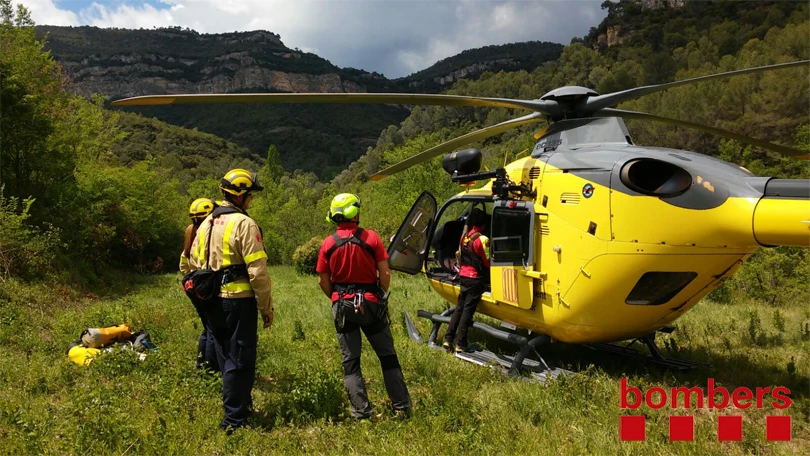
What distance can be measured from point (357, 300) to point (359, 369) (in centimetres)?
68

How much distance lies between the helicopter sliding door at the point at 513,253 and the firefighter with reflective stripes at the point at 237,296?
9.63 ft

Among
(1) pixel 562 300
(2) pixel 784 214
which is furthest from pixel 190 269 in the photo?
(2) pixel 784 214

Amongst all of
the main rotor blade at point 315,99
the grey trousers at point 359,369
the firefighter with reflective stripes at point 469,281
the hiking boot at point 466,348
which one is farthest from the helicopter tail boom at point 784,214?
the hiking boot at point 466,348

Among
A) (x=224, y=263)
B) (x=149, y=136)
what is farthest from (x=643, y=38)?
(x=224, y=263)

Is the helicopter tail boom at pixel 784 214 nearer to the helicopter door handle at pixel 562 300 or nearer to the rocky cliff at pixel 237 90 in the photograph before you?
the helicopter door handle at pixel 562 300

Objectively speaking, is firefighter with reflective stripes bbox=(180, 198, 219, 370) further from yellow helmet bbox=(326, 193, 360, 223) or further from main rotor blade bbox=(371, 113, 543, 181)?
main rotor blade bbox=(371, 113, 543, 181)

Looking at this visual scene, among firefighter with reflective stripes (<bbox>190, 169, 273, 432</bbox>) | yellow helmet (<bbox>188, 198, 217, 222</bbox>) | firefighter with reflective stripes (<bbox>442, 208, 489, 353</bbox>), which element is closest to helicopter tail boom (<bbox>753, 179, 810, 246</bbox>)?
firefighter with reflective stripes (<bbox>442, 208, 489, 353</bbox>)

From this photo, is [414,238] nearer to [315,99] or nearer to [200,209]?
[200,209]

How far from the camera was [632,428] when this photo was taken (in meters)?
3.94

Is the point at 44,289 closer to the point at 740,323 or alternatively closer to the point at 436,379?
the point at 436,379

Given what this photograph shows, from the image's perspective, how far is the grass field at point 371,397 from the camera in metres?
3.69

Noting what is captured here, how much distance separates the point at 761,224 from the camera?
3.93 m

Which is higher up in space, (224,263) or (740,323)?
(224,263)

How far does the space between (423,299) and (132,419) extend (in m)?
6.99
